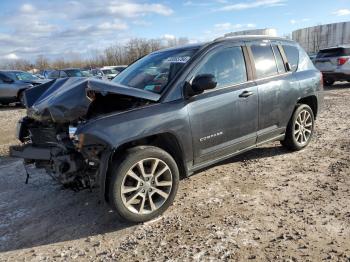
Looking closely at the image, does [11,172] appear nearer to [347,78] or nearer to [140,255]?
[140,255]

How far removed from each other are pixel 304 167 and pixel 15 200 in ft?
13.3

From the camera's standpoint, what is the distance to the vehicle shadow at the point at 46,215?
12.3ft

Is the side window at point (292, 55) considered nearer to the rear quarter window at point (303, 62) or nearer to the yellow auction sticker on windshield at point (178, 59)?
the rear quarter window at point (303, 62)

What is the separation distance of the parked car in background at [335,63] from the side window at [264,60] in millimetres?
10700

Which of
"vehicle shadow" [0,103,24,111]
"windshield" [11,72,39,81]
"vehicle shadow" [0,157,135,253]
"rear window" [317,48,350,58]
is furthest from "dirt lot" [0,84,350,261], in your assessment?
"windshield" [11,72,39,81]

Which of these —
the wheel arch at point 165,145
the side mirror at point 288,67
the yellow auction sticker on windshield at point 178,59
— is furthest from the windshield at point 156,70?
the side mirror at point 288,67

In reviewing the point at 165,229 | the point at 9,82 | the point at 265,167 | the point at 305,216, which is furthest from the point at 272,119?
the point at 9,82

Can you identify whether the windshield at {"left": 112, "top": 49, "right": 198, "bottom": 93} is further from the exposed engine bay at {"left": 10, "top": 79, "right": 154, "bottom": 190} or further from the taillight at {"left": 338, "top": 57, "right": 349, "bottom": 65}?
the taillight at {"left": 338, "top": 57, "right": 349, "bottom": 65}

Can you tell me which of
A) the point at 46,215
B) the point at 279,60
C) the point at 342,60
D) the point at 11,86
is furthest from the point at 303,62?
the point at 11,86

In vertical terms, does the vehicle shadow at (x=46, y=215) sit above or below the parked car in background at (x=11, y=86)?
below

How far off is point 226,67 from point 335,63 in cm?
1181

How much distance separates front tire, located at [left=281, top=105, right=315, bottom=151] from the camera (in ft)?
18.9

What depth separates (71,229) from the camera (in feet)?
12.8

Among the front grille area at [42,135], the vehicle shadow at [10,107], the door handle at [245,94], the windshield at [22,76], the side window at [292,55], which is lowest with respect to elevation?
the vehicle shadow at [10,107]
